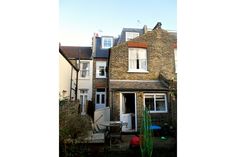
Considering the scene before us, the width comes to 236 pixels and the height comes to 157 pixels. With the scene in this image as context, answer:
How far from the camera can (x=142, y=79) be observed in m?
6.78

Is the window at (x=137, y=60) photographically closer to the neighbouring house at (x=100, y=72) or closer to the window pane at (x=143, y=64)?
the window pane at (x=143, y=64)

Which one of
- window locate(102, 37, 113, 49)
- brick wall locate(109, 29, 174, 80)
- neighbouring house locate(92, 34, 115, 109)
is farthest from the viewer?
window locate(102, 37, 113, 49)

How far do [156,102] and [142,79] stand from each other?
81cm

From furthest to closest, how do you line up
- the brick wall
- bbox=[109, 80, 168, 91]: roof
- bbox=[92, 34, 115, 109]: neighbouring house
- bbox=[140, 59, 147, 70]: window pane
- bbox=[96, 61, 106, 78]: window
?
bbox=[96, 61, 106, 78]: window → bbox=[92, 34, 115, 109]: neighbouring house → bbox=[140, 59, 147, 70]: window pane → the brick wall → bbox=[109, 80, 168, 91]: roof

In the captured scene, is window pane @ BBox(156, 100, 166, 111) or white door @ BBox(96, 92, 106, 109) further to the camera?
white door @ BBox(96, 92, 106, 109)

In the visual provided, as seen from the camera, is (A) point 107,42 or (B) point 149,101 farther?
(A) point 107,42

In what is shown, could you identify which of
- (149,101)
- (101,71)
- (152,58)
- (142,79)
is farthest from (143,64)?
(101,71)

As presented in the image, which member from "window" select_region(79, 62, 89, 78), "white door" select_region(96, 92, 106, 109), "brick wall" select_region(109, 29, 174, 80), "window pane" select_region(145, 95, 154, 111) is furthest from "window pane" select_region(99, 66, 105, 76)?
"window pane" select_region(145, 95, 154, 111)

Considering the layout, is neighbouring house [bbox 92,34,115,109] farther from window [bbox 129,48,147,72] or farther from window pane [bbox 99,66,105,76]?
window [bbox 129,48,147,72]

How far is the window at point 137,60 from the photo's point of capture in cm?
684

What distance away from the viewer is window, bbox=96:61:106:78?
32.4 feet

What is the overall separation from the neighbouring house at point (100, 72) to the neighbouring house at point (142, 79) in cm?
267

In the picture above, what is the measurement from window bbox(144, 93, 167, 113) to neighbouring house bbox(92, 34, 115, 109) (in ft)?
10.5

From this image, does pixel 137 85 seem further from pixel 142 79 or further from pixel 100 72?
pixel 100 72
